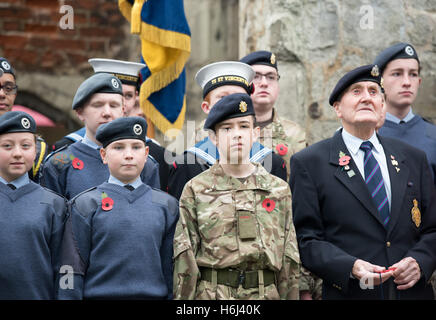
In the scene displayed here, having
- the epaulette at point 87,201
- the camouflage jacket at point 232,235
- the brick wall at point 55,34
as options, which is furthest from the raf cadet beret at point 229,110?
the brick wall at point 55,34

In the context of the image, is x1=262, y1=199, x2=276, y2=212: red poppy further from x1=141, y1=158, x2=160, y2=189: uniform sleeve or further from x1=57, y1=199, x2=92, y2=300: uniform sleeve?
x1=57, y1=199, x2=92, y2=300: uniform sleeve

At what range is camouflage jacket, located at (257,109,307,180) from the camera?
470 cm

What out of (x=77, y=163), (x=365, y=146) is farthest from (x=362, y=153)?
(x=77, y=163)

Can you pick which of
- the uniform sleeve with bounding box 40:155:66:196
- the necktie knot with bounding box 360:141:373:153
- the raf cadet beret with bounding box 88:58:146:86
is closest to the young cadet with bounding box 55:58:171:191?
the raf cadet beret with bounding box 88:58:146:86

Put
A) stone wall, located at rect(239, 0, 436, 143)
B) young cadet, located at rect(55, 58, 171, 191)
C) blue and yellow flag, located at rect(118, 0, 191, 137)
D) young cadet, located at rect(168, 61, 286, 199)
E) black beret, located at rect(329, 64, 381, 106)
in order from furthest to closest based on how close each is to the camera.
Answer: stone wall, located at rect(239, 0, 436, 143) → blue and yellow flag, located at rect(118, 0, 191, 137) → young cadet, located at rect(55, 58, 171, 191) → young cadet, located at rect(168, 61, 286, 199) → black beret, located at rect(329, 64, 381, 106)

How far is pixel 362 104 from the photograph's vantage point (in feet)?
12.9

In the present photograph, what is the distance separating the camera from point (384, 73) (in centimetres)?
481

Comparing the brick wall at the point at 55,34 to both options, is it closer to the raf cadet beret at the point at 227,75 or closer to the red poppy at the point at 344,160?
the raf cadet beret at the point at 227,75

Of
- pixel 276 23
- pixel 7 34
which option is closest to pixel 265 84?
pixel 276 23

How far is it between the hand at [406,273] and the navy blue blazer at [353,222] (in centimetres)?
4

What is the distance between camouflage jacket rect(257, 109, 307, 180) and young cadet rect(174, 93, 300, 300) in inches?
35.5

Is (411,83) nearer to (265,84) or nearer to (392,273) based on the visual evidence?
(265,84)
